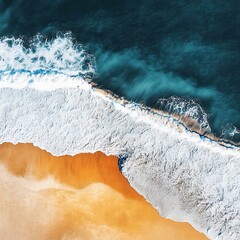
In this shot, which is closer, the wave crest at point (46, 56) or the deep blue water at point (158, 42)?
the deep blue water at point (158, 42)

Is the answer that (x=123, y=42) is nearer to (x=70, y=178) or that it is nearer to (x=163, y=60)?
(x=163, y=60)

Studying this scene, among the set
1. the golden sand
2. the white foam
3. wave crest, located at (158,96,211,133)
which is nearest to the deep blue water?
wave crest, located at (158,96,211,133)

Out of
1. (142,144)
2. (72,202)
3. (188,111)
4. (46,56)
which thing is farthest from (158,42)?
(72,202)

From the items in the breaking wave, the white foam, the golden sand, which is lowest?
the golden sand

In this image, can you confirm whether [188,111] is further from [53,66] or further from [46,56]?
[46,56]

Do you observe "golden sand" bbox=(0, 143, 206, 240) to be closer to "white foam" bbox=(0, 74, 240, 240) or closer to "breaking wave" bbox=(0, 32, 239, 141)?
"white foam" bbox=(0, 74, 240, 240)

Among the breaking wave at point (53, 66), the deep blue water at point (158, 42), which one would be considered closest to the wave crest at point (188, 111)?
the breaking wave at point (53, 66)

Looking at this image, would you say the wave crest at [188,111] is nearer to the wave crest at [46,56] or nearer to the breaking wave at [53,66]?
the breaking wave at [53,66]

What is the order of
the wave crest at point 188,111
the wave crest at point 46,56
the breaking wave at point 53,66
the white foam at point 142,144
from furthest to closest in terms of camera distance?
the wave crest at point 46,56
the breaking wave at point 53,66
the wave crest at point 188,111
the white foam at point 142,144
